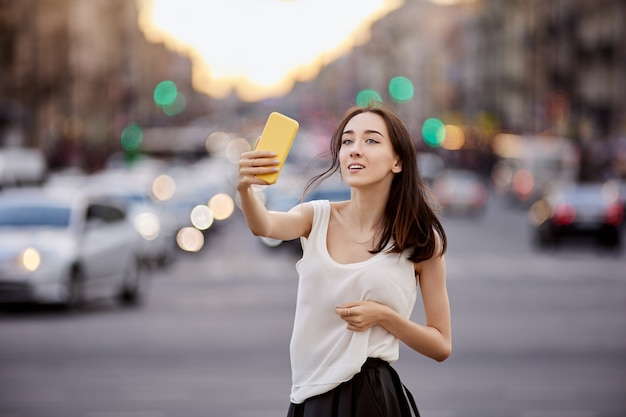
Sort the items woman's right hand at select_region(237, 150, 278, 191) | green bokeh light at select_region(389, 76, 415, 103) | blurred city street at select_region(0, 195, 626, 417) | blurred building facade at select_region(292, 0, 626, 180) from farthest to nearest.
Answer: blurred building facade at select_region(292, 0, 626, 180), green bokeh light at select_region(389, 76, 415, 103), blurred city street at select_region(0, 195, 626, 417), woman's right hand at select_region(237, 150, 278, 191)

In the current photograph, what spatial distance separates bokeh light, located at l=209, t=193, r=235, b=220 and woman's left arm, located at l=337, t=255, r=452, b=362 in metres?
43.2

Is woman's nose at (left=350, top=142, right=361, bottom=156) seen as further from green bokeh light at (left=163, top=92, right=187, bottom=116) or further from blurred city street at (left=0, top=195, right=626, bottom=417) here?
green bokeh light at (left=163, top=92, right=187, bottom=116)

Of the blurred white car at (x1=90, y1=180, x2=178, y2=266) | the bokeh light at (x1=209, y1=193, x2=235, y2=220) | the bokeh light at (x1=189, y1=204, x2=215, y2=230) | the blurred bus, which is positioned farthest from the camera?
the blurred bus

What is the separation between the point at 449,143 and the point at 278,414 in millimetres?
99640

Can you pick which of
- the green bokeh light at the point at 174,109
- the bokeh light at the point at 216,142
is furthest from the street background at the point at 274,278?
the green bokeh light at the point at 174,109

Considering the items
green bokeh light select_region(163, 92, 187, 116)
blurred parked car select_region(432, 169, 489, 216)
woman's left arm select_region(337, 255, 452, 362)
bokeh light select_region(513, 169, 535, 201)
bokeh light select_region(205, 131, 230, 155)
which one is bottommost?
woman's left arm select_region(337, 255, 452, 362)

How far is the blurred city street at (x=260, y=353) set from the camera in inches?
493

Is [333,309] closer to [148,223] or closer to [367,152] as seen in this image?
[367,152]

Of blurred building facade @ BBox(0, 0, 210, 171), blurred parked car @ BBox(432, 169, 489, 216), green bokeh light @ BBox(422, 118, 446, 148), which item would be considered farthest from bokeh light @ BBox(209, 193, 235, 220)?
green bokeh light @ BBox(422, 118, 446, 148)

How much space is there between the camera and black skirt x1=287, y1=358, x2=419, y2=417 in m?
4.62

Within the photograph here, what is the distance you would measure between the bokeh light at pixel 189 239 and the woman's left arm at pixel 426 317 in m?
33.6

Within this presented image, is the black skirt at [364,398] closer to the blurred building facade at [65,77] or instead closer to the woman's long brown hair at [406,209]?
the woman's long brown hair at [406,209]

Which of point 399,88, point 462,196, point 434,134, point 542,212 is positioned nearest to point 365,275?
point 542,212

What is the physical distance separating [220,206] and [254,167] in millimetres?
46845
